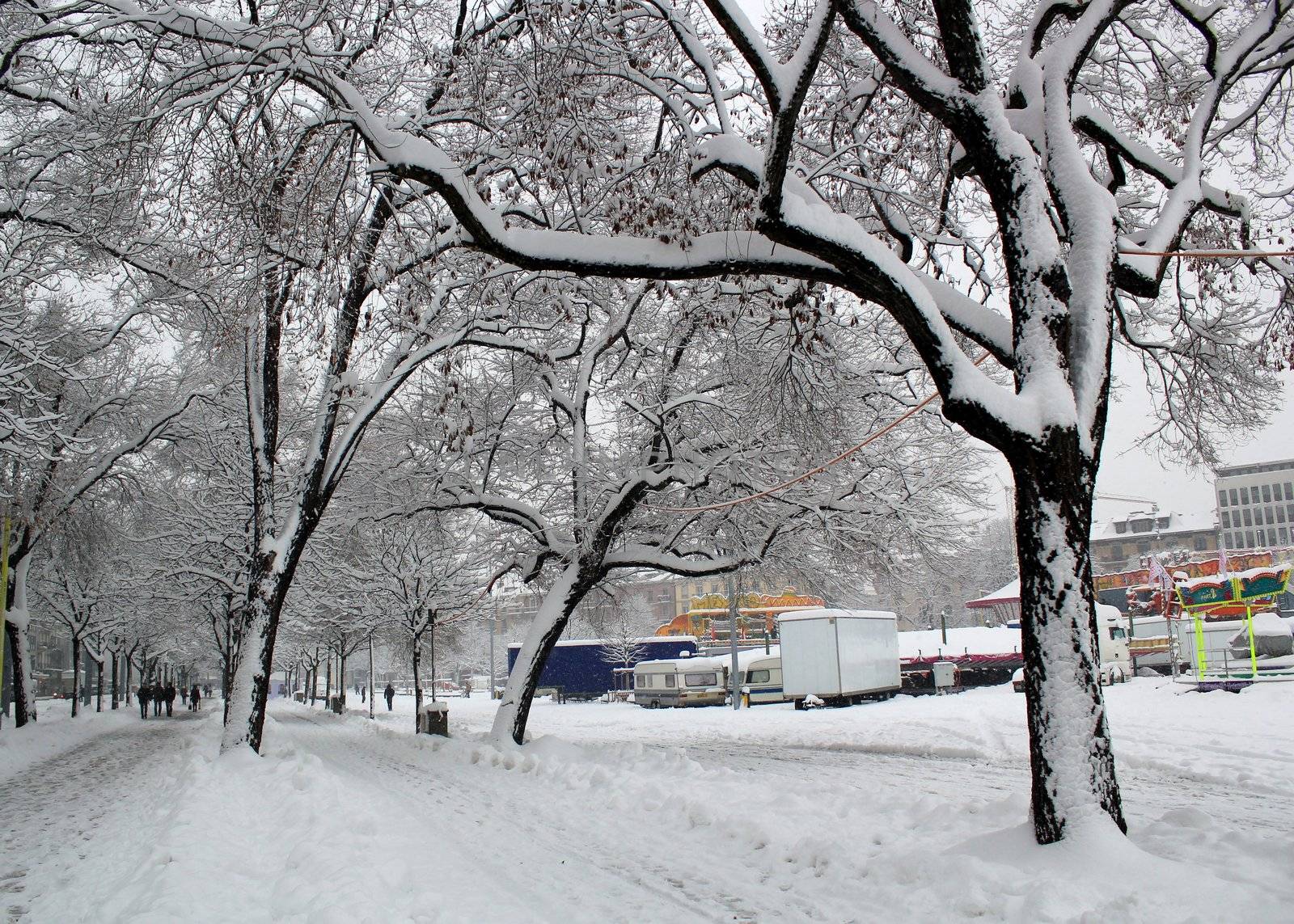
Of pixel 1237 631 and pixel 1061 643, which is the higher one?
pixel 1061 643

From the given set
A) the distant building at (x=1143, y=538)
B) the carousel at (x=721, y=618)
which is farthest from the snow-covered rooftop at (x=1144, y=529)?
the carousel at (x=721, y=618)

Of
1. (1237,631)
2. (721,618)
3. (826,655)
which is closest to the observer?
(1237,631)

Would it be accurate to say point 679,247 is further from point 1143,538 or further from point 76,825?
point 1143,538

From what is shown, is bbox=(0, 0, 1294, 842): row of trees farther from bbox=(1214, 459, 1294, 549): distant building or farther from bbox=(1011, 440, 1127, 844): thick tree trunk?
bbox=(1214, 459, 1294, 549): distant building

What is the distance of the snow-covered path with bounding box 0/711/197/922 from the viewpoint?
24.5ft

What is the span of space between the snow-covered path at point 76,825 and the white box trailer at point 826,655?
2025 cm

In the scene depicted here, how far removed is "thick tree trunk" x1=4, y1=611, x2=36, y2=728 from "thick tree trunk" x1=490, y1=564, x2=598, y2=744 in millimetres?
17772

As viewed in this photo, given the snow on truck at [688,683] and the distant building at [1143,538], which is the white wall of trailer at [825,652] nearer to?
the snow on truck at [688,683]

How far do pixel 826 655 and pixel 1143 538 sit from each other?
84.9m

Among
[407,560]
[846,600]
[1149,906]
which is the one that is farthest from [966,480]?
[407,560]

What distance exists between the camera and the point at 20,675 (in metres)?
27.5

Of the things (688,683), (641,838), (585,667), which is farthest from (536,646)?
(585,667)

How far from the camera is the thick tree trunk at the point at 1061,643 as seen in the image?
6.27m

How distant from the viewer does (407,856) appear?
755 centimetres
